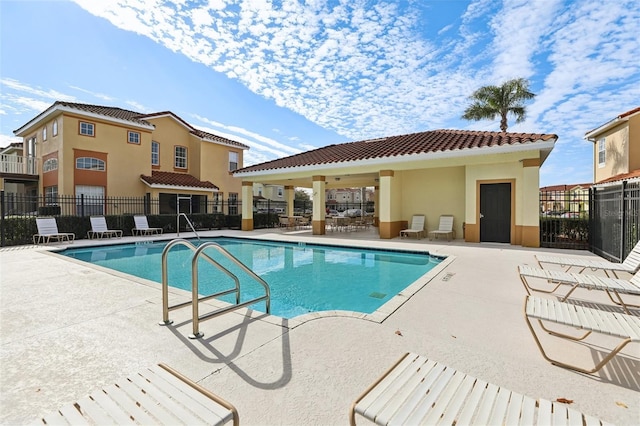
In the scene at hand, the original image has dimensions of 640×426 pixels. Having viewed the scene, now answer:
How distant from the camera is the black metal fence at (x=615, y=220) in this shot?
327 inches

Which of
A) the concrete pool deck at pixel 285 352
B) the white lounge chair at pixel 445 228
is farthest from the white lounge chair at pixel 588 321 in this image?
the white lounge chair at pixel 445 228

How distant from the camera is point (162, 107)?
25.6m

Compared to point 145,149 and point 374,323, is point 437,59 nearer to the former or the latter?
point 374,323

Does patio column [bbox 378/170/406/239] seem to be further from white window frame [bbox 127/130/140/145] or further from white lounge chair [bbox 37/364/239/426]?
white window frame [bbox 127/130/140/145]

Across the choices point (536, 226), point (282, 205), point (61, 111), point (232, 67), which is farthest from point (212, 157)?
point (282, 205)

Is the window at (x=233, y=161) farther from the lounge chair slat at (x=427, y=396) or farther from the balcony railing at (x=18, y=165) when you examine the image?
the lounge chair slat at (x=427, y=396)

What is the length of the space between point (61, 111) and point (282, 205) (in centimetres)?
3852

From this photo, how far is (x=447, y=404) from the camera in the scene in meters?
1.93

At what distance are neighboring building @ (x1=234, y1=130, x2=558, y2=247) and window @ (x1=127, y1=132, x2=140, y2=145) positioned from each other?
9664mm

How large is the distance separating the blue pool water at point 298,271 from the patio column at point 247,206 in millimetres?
6201

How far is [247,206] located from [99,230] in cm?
878

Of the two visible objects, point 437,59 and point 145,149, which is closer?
point 437,59

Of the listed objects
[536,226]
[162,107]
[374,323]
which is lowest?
[374,323]

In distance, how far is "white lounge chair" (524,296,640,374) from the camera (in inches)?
117
